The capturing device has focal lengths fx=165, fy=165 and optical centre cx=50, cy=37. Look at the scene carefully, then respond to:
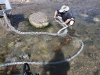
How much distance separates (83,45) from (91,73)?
1.78 metres

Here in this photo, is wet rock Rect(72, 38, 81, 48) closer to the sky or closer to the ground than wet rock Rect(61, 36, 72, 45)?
closer to the ground

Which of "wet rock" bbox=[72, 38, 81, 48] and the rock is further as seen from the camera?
the rock

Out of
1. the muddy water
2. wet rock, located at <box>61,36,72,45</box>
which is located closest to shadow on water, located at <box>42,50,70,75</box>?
the muddy water

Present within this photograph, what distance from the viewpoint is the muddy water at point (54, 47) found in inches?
249

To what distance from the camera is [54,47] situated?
294 inches

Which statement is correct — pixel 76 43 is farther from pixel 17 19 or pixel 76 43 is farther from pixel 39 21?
pixel 17 19

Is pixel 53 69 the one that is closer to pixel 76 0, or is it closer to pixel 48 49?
pixel 48 49

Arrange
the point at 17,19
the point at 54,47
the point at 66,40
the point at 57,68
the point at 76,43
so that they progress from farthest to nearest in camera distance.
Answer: the point at 17,19 → the point at 66,40 → the point at 76,43 → the point at 54,47 → the point at 57,68

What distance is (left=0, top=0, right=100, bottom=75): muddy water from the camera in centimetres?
633

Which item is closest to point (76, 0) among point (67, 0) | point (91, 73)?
point (67, 0)

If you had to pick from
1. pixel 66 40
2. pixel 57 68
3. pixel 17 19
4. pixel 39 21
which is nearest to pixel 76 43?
pixel 66 40

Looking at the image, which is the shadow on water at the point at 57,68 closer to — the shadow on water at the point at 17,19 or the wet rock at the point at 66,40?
the wet rock at the point at 66,40

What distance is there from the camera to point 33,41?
7867mm

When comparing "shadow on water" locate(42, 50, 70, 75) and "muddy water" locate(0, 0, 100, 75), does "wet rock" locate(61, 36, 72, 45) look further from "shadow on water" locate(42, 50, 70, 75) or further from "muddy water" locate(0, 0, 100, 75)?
"shadow on water" locate(42, 50, 70, 75)
